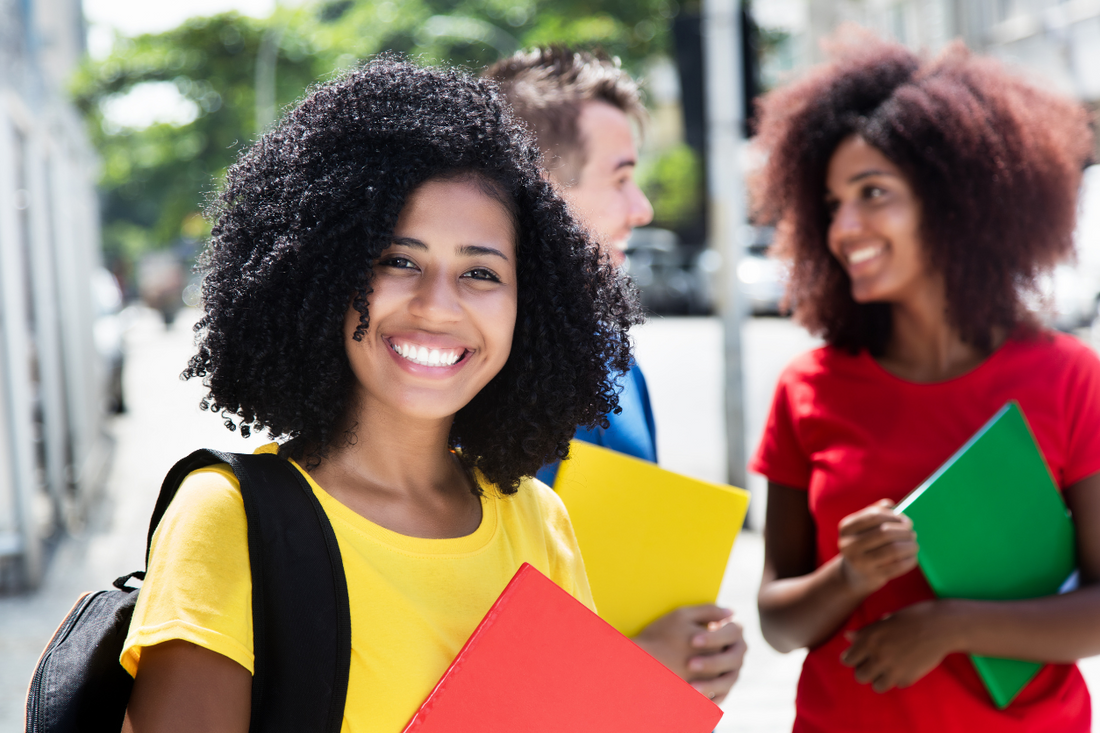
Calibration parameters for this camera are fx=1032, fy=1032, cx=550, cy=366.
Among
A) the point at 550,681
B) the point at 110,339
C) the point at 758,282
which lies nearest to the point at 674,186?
the point at 758,282

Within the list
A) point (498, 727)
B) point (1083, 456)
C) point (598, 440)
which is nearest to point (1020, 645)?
point (1083, 456)

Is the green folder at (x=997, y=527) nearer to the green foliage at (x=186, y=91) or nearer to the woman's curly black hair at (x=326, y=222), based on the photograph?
the woman's curly black hair at (x=326, y=222)

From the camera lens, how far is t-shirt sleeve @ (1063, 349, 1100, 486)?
192cm

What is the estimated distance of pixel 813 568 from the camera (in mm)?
2162

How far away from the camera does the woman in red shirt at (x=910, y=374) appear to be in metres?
1.87

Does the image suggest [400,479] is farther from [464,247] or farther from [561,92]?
[561,92]

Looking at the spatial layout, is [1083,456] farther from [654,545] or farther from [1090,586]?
[654,545]

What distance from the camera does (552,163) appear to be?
212 cm

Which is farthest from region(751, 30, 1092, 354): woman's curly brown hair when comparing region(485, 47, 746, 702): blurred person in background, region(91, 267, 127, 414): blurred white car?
region(91, 267, 127, 414): blurred white car

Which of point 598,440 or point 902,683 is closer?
point 902,683

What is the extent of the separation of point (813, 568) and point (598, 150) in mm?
981

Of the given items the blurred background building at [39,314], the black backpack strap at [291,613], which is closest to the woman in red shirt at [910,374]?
the black backpack strap at [291,613]

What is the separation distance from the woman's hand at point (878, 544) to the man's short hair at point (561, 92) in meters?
0.86

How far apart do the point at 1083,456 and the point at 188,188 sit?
1091 inches
